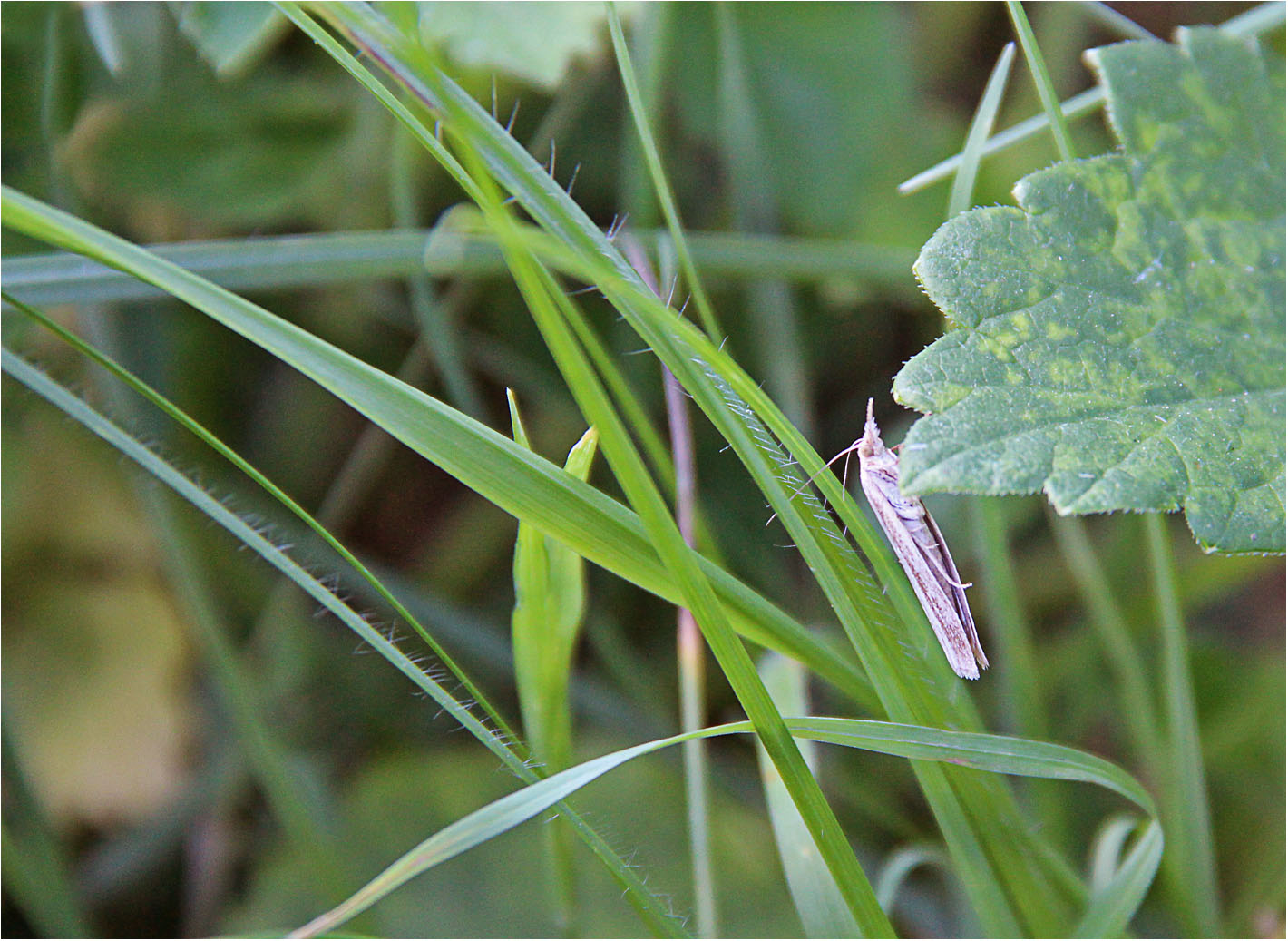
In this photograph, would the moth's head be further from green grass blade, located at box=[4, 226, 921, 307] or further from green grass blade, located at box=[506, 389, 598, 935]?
green grass blade, located at box=[4, 226, 921, 307]

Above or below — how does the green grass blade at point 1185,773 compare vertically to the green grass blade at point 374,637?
below

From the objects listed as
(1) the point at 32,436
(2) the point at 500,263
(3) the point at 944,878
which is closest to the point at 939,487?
(2) the point at 500,263

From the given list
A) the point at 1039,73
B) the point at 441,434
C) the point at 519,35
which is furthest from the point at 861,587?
the point at 519,35

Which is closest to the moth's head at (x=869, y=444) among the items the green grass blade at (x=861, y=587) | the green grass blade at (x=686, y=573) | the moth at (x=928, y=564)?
the moth at (x=928, y=564)

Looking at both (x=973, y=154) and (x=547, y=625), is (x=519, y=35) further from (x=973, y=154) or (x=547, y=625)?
(x=547, y=625)

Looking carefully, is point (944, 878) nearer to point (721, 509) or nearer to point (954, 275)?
point (721, 509)

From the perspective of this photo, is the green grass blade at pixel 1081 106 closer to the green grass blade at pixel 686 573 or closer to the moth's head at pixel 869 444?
the moth's head at pixel 869 444
